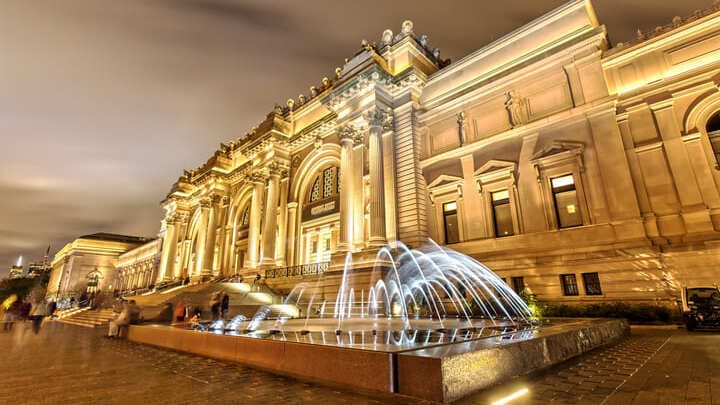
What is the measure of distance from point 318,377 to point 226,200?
1440 inches

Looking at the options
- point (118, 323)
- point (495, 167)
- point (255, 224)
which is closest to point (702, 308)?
point (495, 167)

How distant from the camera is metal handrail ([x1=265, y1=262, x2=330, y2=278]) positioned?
2262cm

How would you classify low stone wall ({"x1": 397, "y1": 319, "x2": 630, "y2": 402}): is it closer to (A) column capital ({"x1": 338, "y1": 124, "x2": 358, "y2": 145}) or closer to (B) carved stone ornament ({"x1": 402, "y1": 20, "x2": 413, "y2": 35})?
(A) column capital ({"x1": 338, "y1": 124, "x2": 358, "y2": 145})

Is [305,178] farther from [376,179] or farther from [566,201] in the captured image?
[566,201]

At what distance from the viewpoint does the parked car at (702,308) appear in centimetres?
1005

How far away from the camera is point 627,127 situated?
47.5 ft

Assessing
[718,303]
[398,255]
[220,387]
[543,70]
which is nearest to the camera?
[220,387]

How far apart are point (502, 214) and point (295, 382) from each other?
1525 cm

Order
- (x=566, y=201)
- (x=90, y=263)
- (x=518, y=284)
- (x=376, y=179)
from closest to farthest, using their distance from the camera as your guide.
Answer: (x=566, y=201), (x=518, y=284), (x=376, y=179), (x=90, y=263)

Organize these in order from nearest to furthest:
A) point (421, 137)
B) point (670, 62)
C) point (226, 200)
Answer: point (670, 62) → point (421, 137) → point (226, 200)

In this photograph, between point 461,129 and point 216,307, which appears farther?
point 461,129

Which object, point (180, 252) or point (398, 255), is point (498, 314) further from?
point (180, 252)

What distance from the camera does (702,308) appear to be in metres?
10.3

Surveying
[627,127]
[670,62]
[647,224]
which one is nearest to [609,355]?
[647,224]
